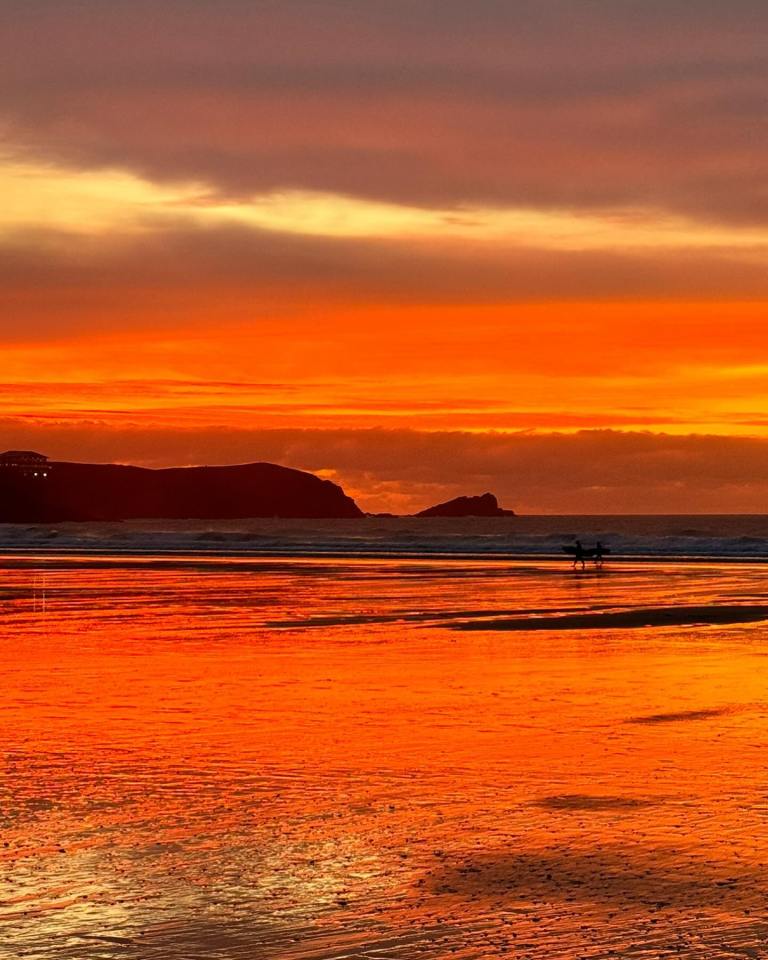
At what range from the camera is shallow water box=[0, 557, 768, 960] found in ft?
26.1

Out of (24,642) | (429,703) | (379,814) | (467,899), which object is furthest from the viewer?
(24,642)

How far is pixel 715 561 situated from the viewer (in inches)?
2694

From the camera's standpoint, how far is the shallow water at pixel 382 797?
26.1ft

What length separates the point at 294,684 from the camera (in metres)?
18.6

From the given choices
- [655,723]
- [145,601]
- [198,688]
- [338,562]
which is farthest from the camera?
[338,562]

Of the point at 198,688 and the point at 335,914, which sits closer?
the point at 335,914

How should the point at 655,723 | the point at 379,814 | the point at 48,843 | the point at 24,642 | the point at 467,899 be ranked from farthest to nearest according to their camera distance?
1. the point at 24,642
2. the point at 655,723
3. the point at 379,814
4. the point at 48,843
5. the point at 467,899

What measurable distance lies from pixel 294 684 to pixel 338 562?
46.8 metres

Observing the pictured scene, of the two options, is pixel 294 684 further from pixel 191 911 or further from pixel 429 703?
pixel 191 911

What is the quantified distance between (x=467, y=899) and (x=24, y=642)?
57.3ft

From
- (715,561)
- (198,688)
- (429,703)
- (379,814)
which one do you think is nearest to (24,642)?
(198,688)

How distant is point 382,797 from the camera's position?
11.3 m

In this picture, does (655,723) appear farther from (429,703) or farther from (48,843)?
(48,843)

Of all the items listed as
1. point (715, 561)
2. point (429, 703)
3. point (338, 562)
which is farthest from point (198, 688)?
point (715, 561)
